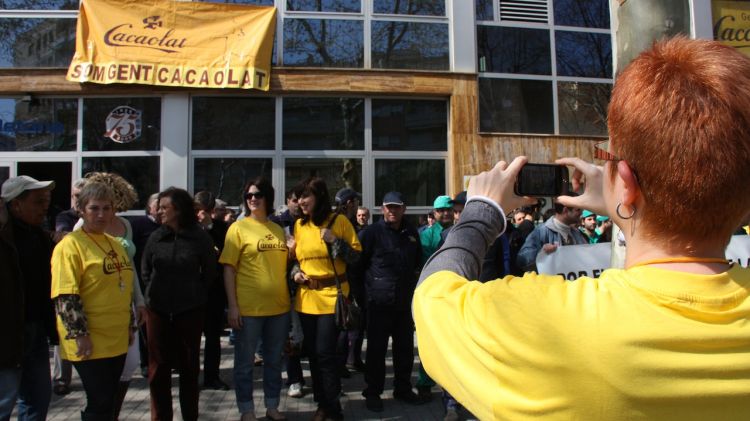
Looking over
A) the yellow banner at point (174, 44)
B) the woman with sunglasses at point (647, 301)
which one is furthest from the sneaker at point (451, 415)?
the yellow banner at point (174, 44)

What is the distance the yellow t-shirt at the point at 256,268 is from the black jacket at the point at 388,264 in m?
0.85

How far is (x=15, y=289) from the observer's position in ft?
10.3

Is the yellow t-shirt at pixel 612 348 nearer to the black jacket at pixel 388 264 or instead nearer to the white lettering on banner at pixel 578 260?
the white lettering on banner at pixel 578 260

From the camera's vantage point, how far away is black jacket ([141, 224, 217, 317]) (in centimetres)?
414

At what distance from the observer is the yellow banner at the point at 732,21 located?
354 inches

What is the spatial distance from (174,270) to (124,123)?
22.2 feet

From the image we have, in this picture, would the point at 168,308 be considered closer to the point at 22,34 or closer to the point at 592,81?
the point at 22,34

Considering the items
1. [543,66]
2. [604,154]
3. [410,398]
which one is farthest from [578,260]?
[543,66]

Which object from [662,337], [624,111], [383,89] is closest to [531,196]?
[624,111]

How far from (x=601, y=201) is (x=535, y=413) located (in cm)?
54

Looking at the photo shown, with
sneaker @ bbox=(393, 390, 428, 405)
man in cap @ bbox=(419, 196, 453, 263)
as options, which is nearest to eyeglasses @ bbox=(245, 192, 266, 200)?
man in cap @ bbox=(419, 196, 453, 263)

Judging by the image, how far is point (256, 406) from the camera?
5070 millimetres

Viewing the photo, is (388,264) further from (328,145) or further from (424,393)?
(328,145)

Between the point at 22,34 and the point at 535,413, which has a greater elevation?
the point at 22,34
